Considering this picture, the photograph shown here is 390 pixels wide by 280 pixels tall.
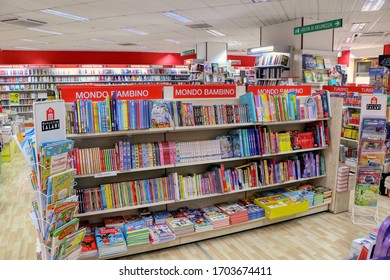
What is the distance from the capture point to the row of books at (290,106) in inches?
161

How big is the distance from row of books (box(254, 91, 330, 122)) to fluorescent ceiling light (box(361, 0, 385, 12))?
3483 millimetres

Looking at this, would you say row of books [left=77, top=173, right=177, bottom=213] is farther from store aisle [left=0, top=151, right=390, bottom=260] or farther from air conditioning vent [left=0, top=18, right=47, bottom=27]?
air conditioning vent [left=0, top=18, right=47, bottom=27]

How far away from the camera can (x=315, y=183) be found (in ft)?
16.3

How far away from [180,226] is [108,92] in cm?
171

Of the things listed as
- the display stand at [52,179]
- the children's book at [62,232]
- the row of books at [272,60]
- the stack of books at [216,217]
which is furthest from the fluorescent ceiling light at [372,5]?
the children's book at [62,232]

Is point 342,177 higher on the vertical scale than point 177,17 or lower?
lower

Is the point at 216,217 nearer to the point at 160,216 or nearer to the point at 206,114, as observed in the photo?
the point at 160,216

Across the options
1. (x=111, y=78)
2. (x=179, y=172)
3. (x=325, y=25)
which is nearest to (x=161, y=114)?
(x=179, y=172)

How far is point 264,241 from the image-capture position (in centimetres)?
387

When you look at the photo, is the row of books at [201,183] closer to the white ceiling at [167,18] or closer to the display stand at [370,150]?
the display stand at [370,150]

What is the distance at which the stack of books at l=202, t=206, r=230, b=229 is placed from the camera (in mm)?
3820

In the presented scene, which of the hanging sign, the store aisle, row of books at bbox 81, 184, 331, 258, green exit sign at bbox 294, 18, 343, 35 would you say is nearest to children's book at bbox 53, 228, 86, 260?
the hanging sign

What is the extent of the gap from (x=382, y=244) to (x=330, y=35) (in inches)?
315

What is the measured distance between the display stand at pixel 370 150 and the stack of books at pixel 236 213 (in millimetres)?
1634
